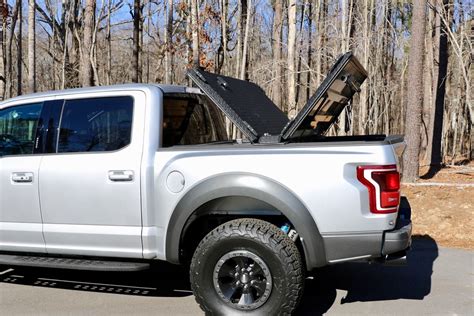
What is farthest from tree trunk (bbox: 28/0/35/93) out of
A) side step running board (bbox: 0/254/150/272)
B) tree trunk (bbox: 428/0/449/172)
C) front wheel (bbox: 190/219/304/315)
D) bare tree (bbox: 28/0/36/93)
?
front wheel (bbox: 190/219/304/315)

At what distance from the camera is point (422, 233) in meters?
7.63

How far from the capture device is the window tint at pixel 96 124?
4316mm

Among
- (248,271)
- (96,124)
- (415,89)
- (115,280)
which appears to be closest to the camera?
(248,271)

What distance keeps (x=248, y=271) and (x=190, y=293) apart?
3.97 feet

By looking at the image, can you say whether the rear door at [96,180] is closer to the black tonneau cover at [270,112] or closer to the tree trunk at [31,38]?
the black tonneau cover at [270,112]

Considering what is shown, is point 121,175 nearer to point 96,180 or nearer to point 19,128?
point 96,180

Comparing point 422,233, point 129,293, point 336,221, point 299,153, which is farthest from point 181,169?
point 422,233

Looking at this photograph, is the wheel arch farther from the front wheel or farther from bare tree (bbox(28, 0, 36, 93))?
bare tree (bbox(28, 0, 36, 93))

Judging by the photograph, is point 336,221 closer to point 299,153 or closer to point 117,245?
point 299,153

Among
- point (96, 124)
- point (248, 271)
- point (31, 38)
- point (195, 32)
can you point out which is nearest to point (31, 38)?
point (31, 38)

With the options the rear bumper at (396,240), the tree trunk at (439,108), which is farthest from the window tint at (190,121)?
the tree trunk at (439,108)

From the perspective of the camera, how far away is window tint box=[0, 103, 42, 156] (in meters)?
4.68

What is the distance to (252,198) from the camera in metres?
3.87

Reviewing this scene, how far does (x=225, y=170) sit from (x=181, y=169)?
0.38 metres
